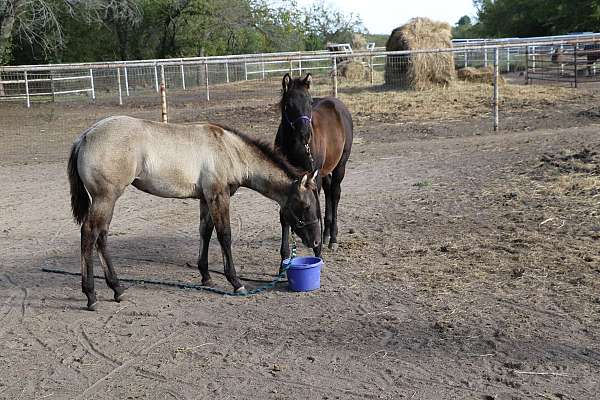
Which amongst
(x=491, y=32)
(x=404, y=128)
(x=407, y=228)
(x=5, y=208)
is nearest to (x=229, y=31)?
(x=491, y=32)

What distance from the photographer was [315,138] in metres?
6.97

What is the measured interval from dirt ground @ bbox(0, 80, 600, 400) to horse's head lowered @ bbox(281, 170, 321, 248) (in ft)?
1.67

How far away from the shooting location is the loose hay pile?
899 inches

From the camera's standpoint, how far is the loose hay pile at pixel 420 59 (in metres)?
22.8

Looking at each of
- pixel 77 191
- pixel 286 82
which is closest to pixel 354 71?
pixel 286 82

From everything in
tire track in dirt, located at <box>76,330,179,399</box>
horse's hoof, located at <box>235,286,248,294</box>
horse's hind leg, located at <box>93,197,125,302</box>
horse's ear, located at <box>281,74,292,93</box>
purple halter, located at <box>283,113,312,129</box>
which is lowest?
tire track in dirt, located at <box>76,330,179,399</box>

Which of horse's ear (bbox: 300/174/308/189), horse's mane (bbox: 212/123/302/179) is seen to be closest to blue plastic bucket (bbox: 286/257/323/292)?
horse's ear (bbox: 300/174/308/189)

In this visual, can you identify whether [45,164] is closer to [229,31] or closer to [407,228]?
[407,228]

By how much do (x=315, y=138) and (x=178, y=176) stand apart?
1.76m

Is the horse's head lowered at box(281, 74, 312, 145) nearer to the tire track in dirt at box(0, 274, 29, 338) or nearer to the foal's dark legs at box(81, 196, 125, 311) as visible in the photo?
the foal's dark legs at box(81, 196, 125, 311)

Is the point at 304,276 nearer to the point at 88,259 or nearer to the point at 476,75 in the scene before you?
the point at 88,259

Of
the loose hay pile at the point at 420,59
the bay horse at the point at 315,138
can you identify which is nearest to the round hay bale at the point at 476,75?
the loose hay pile at the point at 420,59

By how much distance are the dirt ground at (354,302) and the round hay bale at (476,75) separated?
1357 cm

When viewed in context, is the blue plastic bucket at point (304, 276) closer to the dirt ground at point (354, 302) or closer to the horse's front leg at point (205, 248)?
the dirt ground at point (354, 302)
